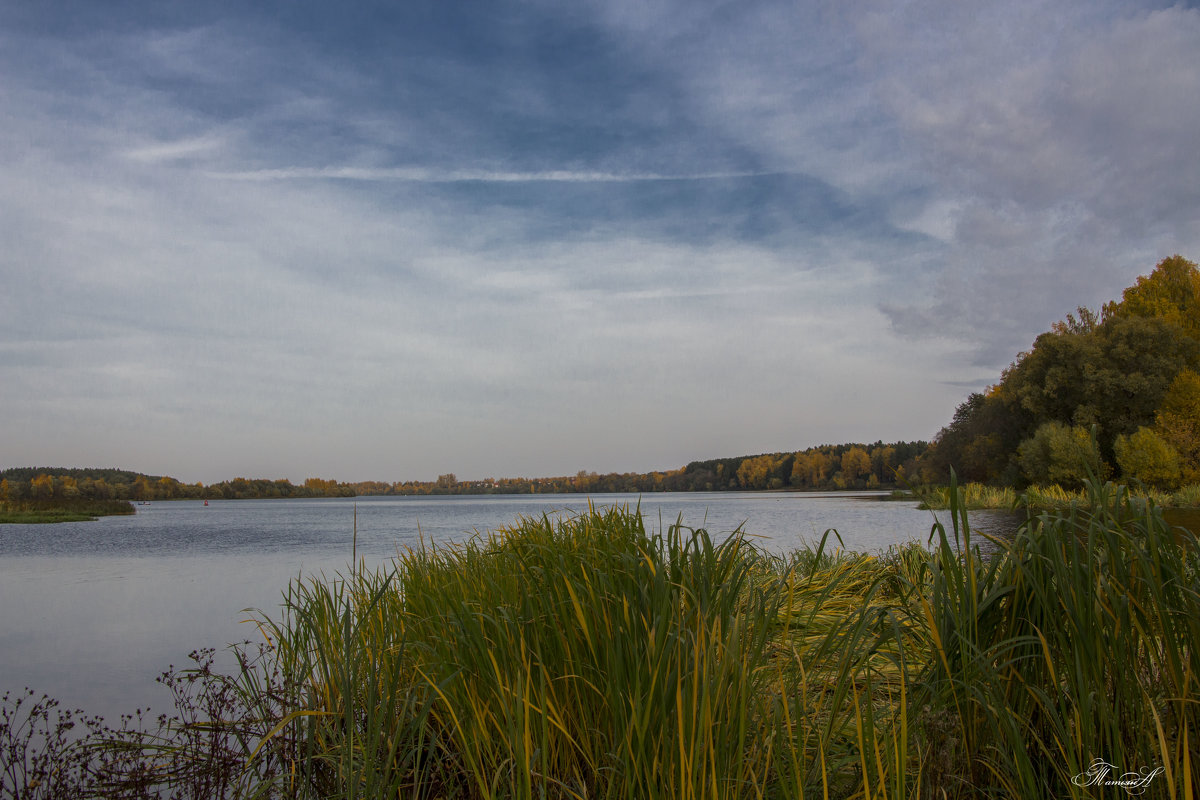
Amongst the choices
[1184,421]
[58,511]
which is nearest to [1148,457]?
[1184,421]

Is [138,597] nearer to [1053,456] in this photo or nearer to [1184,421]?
[1053,456]

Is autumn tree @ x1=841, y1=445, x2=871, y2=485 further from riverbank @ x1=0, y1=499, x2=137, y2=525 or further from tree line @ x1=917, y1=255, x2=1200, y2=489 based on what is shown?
riverbank @ x1=0, y1=499, x2=137, y2=525

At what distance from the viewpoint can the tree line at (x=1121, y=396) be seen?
30677 millimetres

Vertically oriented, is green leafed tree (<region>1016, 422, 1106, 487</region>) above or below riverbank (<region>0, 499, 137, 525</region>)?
above

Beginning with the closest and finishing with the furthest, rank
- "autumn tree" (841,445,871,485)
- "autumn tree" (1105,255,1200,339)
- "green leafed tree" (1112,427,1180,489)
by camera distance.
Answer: "green leafed tree" (1112,427,1180,489) → "autumn tree" (1105,255,1200,339) → "autumn tree" (841,445,871,485)

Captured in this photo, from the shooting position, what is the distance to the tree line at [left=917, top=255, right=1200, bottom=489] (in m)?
30.7

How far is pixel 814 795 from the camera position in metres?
2.39

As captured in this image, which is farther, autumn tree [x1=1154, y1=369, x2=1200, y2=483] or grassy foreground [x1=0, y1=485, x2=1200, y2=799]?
autumn tree [x1=1154, y1=369, x2=1200, y2=483]

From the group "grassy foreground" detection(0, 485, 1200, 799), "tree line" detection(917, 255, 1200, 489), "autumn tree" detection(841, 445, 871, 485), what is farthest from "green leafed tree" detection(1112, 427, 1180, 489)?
"autumn tree" detection(841, 445, 871, 485)

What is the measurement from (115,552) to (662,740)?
25.7 metres

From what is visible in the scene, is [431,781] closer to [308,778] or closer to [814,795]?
[308,778]

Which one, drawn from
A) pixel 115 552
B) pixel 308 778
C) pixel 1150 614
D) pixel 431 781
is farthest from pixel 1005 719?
pixel 115 552

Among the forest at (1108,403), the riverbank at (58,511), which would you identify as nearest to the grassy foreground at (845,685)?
the forest at (1108,403)

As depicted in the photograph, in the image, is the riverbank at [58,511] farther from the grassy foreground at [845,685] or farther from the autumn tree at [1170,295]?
the autumn tree at [1170,295]
